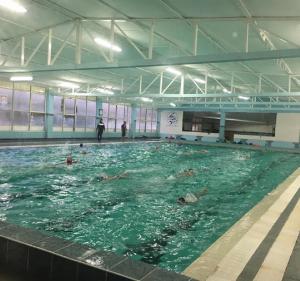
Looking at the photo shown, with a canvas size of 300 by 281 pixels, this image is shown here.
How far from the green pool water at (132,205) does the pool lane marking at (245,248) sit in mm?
681

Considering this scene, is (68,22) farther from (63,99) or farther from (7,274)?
(63,99)

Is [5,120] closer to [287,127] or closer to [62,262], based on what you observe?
[62,262]

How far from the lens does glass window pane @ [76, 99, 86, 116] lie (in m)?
23.7

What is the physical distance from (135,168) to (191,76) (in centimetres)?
566

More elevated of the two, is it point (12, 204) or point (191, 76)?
point (191, 76)

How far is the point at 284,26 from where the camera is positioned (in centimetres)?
653

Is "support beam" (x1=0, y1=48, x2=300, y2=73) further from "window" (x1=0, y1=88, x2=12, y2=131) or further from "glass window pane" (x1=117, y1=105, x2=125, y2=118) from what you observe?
"glass window pane" (x1=117, y1=105, x2=125, y2=118)

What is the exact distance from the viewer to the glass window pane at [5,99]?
57.8 feet

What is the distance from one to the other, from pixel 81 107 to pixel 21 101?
18.3 feet

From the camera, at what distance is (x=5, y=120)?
18.2 metres

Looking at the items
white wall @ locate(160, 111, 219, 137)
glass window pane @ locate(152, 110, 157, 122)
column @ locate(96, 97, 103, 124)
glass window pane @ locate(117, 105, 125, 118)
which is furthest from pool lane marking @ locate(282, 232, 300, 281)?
glass window pane @ locate(152, 110, 157, 122)

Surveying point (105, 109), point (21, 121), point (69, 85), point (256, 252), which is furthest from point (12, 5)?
point (105, 109)

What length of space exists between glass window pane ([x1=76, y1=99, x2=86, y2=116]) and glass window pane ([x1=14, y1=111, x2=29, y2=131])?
4.63m

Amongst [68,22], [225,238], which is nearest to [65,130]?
[68,22]
